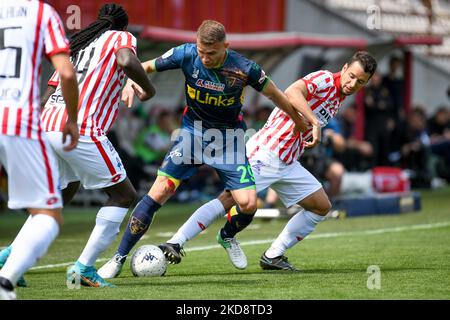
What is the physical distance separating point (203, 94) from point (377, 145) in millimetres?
12903

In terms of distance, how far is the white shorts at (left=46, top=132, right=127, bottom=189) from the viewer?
7355 mm

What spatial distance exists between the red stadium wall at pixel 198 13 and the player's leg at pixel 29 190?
10307 millimetres

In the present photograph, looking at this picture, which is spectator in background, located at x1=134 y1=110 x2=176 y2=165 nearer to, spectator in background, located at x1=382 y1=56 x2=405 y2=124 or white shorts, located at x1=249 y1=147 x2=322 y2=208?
spectator in background, located at x1=382 y1=56 x2=405 y2=124

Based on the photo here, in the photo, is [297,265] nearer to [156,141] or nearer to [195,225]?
[195,225]

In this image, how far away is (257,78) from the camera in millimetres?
8125

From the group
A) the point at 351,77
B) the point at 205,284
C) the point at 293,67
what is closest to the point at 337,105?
the point at 351,77

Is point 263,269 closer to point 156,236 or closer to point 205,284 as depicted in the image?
point 205,284

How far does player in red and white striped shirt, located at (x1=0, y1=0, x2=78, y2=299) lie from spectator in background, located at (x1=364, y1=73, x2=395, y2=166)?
1391 cm

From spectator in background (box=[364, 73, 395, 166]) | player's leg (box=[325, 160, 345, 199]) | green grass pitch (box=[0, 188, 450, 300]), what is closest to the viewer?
green grass pitch (box=[0, 188, 450, 300])

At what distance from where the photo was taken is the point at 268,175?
29.5ft

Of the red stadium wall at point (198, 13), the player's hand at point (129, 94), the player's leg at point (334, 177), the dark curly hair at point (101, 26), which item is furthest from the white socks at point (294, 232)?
the red stadium wall at point (198, 13)

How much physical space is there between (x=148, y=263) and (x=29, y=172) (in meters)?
2.27

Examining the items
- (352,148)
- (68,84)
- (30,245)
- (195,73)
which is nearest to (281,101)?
→ (195,73)

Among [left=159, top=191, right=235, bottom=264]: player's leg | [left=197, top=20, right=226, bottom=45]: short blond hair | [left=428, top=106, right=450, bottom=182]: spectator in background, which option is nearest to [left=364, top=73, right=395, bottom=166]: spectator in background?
[left=428, top=106, right=450, bottom=182]: spectator in background
